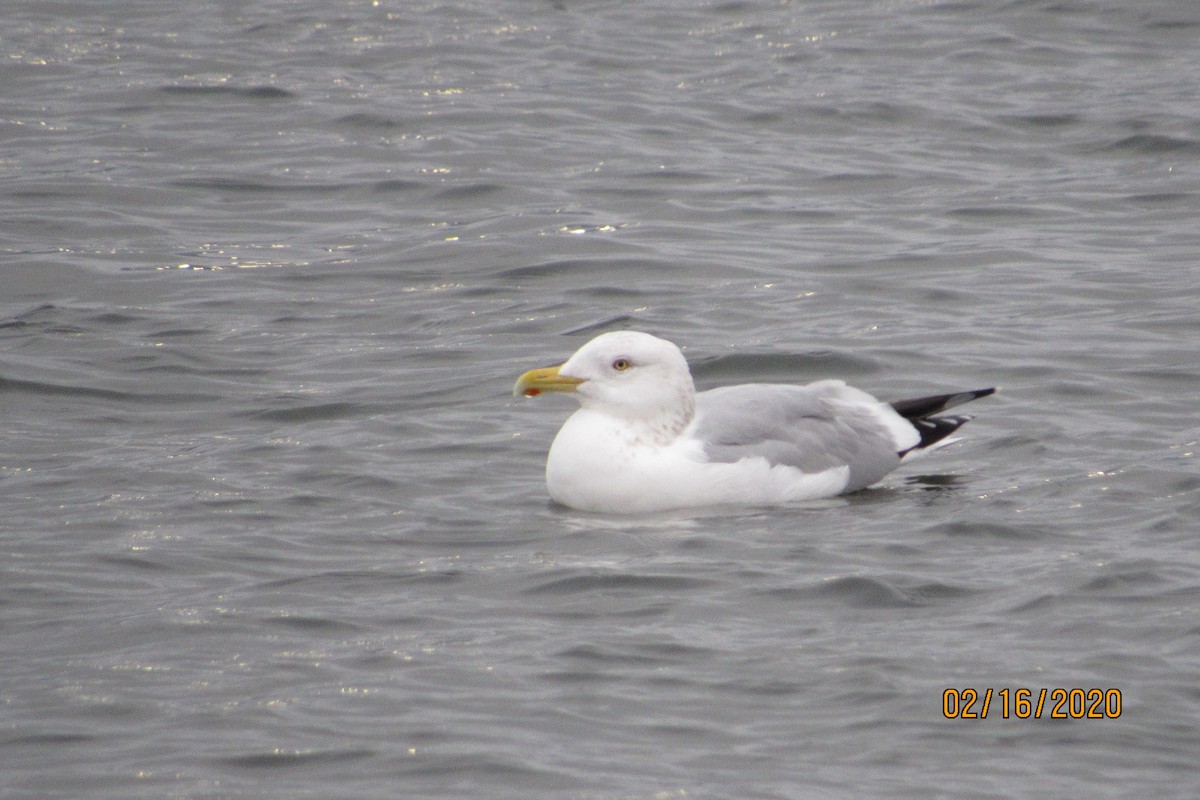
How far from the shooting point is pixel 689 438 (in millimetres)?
8062

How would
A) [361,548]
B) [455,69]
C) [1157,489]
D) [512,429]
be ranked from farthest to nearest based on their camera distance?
[455,69] → [512,429] → [1157,489] → [361,548]

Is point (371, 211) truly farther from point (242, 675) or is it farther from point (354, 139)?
point (242, 675)

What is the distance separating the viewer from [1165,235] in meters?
12.9

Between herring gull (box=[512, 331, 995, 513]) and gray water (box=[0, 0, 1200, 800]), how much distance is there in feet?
0.50

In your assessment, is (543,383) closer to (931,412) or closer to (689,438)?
(689,438)

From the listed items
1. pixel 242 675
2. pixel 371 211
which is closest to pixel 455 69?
pixel 371 211

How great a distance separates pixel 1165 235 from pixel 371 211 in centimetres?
577
